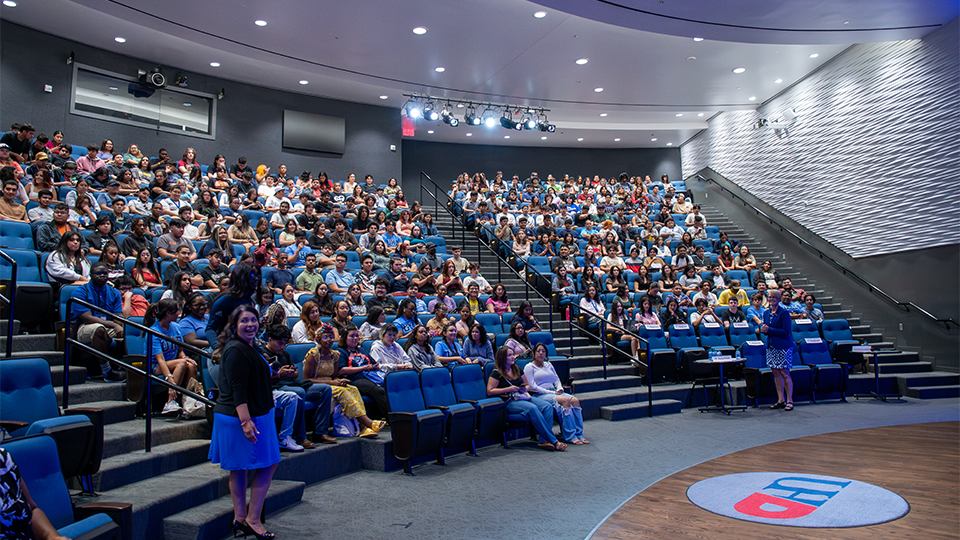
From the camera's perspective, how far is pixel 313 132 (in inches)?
500

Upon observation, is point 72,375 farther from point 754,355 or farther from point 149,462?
point 754,355

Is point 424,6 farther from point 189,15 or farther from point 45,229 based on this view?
point 45,229

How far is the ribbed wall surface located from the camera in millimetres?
8242

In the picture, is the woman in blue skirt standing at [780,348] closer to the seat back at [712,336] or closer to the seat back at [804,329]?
the seat back at [712,336]

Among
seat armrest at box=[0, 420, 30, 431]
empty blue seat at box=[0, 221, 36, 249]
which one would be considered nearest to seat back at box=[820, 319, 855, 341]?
seat armrest at box=[0, 420, 30, 431]

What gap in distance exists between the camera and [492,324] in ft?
24.0

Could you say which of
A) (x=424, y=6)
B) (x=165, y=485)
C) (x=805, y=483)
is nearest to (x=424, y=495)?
(x=165, y=485)

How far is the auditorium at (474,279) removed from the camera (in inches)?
130

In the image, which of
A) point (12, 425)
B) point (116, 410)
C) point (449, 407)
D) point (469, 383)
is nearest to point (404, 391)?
point (449, 407)

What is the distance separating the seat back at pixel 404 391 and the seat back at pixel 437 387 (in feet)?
0.18

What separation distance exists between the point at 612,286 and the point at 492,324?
2.55 m

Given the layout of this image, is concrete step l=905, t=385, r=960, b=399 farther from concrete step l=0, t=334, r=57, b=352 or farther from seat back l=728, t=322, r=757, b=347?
concrete step l=0, t=334, r=57, b=352

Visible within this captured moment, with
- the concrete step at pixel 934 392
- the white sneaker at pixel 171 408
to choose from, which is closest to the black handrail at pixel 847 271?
the concrete step at pixel 934 392

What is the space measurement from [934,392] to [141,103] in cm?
1299
